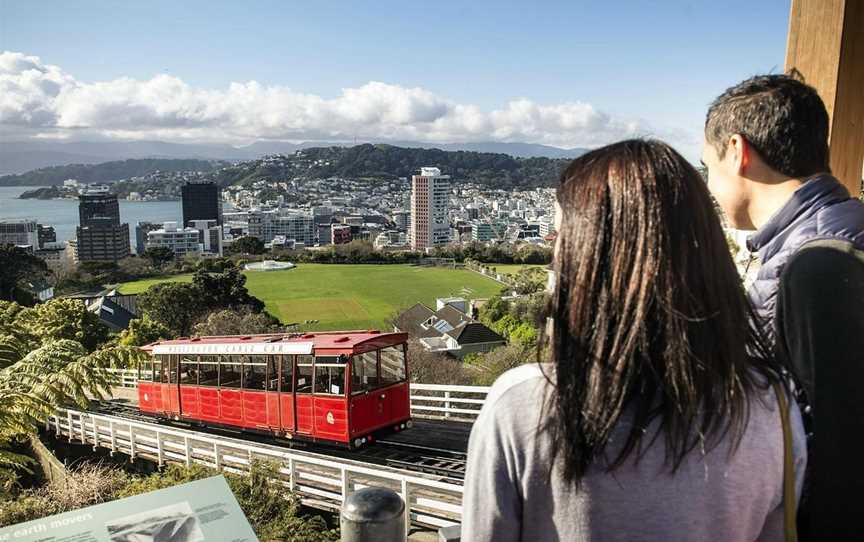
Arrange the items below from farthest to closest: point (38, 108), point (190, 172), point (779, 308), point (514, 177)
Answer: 1. point (190, 172)
2. point (38, 108)
3. point (514, 177)
4. point (779, 308)

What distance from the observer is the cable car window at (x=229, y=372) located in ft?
27.1

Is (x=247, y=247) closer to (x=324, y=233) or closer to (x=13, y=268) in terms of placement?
(x=13, y=268)

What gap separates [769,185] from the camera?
1440mm

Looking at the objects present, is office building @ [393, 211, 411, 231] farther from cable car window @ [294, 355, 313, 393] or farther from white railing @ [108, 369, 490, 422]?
cable car window @ [294, 355, 313, 393]

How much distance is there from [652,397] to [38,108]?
505 feet

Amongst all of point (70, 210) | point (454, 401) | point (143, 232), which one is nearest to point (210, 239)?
point (143, 232)

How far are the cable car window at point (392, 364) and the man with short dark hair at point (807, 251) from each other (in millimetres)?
6466

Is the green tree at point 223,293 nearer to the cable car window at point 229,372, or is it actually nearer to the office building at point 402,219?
the cable car window at point 229,372

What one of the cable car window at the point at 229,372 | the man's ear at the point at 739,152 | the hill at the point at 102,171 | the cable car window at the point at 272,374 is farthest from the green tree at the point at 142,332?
the hill at the point at 102,171

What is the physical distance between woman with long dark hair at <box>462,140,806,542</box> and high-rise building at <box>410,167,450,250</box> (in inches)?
3431

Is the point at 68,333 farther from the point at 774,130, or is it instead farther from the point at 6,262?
the point at 6,262

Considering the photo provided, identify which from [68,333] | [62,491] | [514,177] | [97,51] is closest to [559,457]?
[62,491]

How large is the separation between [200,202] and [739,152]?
95797 mm

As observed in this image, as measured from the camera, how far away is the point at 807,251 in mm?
1169
